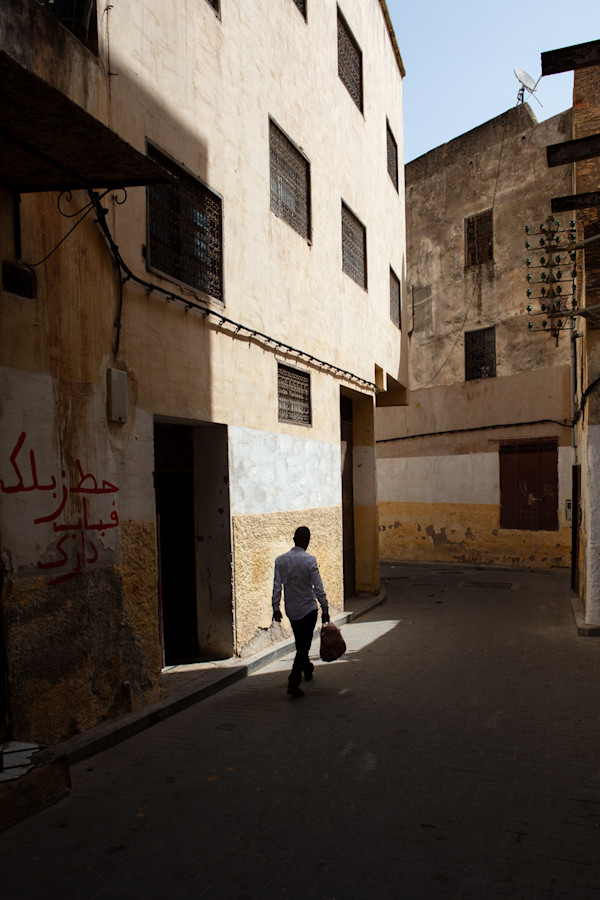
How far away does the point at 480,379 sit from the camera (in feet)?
65.8

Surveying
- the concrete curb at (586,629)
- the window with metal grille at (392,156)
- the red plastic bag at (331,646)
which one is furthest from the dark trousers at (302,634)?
the window with metal grille at (392,156)

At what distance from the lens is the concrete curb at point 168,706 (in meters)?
5.55

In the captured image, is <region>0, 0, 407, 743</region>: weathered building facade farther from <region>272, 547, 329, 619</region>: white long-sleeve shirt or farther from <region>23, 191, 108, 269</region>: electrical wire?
<region>272, 547, 329, 619</region>: white long-sleeve shirt

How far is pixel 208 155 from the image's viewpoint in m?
8.09

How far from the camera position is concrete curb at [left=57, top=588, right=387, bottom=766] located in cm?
555

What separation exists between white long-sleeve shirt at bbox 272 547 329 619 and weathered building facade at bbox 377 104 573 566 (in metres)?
11.9

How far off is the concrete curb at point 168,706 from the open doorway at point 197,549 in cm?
48

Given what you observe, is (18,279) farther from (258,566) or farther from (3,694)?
(258,566)

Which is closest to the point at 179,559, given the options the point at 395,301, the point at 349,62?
the point at 395,301

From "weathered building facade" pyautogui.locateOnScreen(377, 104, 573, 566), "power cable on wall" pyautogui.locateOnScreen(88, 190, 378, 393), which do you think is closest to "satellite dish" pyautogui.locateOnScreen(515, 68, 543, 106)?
"weathered building facade" pyautogui.locateOnScreen(377, 104, 573, 566)

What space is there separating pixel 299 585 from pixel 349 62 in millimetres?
10701

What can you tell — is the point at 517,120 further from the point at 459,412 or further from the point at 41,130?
the point at 41,130

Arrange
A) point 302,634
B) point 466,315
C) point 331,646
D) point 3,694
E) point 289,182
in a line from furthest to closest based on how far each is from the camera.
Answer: point 466,315
point 289,182
point 302,634
point 331,646
point 3,694

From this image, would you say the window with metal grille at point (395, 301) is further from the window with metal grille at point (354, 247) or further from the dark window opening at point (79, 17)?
the dark window opening at point (79, 17)
